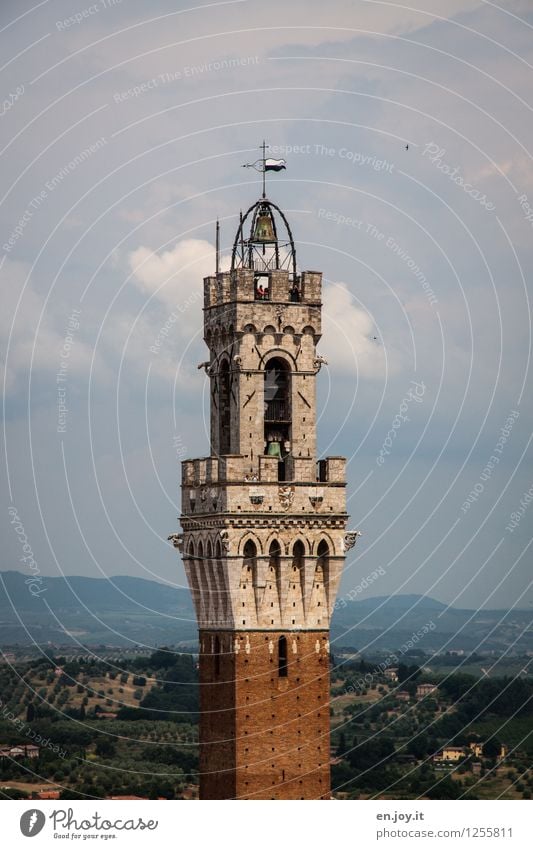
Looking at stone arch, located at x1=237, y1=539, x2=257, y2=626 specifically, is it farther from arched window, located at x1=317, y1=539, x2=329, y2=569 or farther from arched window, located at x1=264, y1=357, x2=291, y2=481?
arched window, located at x1=264, y1=357, x2=291, y2=481

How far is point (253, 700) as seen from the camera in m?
112

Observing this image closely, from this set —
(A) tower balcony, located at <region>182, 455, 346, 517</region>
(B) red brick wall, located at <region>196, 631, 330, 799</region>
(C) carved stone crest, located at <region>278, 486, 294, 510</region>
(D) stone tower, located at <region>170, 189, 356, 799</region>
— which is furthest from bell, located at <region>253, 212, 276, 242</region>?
(B) red brick wall, located at <region>196, 631, 330, 799</region>

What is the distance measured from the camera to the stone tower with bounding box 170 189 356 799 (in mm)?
111875

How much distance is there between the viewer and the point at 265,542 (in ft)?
368

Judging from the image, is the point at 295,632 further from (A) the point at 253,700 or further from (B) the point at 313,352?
(B) the point at 313,352

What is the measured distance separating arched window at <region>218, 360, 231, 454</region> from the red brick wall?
8.41 meters

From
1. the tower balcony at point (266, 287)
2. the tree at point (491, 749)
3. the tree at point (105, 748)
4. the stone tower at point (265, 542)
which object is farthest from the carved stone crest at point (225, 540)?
the tree at point (491, 749)

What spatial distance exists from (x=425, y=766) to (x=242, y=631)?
6897 centimetres

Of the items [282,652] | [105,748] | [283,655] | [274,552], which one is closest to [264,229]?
[274,552]

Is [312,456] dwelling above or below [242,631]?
above

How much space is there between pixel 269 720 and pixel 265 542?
7.52 meters

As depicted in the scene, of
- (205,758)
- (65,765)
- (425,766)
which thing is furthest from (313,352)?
(425,766)

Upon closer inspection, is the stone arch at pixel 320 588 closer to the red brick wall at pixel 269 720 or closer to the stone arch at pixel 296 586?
the stone arch at pixel 296 586
